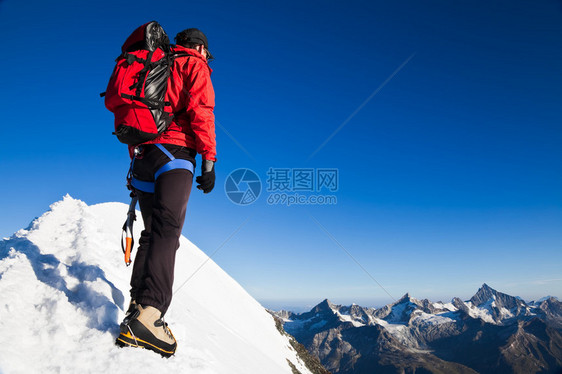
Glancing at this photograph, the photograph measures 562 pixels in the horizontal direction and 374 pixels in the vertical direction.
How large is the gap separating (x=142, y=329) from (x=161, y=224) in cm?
125

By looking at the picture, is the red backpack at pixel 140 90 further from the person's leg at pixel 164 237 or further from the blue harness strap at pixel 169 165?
the person's leg at pixel 164 237

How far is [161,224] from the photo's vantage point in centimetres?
397

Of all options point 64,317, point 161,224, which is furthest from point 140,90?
point 64,317

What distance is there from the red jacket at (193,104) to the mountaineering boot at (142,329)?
2.04m

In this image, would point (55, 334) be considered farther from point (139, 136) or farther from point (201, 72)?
point (201, 72)

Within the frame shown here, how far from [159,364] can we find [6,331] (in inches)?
67.9

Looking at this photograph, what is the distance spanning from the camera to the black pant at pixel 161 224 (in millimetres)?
3789

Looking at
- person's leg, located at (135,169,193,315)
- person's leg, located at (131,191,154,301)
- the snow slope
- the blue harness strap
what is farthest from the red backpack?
the snow slope

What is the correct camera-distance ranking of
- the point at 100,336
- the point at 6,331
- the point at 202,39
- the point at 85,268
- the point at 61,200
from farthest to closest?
the point at 61,200 < the point at 85,268 < the point at 202,39 < the point at 100,336 < the point at 6,331

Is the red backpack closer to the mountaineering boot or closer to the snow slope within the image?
the mountaineering boot

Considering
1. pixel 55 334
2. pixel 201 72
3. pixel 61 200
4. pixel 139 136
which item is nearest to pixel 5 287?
pixel 55 334

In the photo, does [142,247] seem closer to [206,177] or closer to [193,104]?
[206,177]

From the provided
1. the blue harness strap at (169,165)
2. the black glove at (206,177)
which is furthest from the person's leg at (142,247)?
the black glove at (206,177)

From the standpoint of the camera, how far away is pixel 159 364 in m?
3.71
